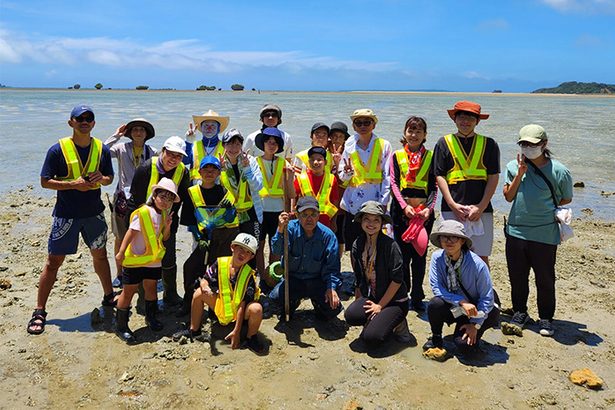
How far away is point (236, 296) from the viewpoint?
16.8 feet

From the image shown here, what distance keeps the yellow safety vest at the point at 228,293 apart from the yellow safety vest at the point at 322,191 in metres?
1.60

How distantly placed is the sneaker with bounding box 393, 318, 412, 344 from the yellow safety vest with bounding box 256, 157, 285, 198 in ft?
6.97

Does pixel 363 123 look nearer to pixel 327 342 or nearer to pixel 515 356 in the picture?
pixel 327 342

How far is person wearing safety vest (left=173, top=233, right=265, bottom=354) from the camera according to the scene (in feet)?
16.7

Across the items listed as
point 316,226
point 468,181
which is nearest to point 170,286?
point 316,226

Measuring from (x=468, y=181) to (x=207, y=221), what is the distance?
2.95 meters

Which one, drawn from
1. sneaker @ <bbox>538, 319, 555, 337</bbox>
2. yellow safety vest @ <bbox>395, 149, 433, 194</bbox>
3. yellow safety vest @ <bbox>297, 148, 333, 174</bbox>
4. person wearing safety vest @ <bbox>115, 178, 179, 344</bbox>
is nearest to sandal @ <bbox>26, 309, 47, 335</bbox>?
person wearing safety vest @ <bbox>115, 178, 179, 344</bbox>

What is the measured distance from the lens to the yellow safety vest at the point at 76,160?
531 centimetres

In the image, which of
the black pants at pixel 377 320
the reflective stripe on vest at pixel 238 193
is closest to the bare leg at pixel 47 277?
the reflective stripe on vest at pixel 238 193

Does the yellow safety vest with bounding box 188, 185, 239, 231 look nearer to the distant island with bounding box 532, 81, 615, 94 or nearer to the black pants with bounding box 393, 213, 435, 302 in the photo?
the black pants with bounding box 393, 213, 435, 302

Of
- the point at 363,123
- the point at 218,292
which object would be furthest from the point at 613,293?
the point at 218,292

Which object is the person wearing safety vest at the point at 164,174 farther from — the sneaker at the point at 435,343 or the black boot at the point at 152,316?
the sneaker at the point at 435,343

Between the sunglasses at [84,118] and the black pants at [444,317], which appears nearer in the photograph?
the black pants at [444,317]

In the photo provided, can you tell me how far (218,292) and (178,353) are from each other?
713mm
